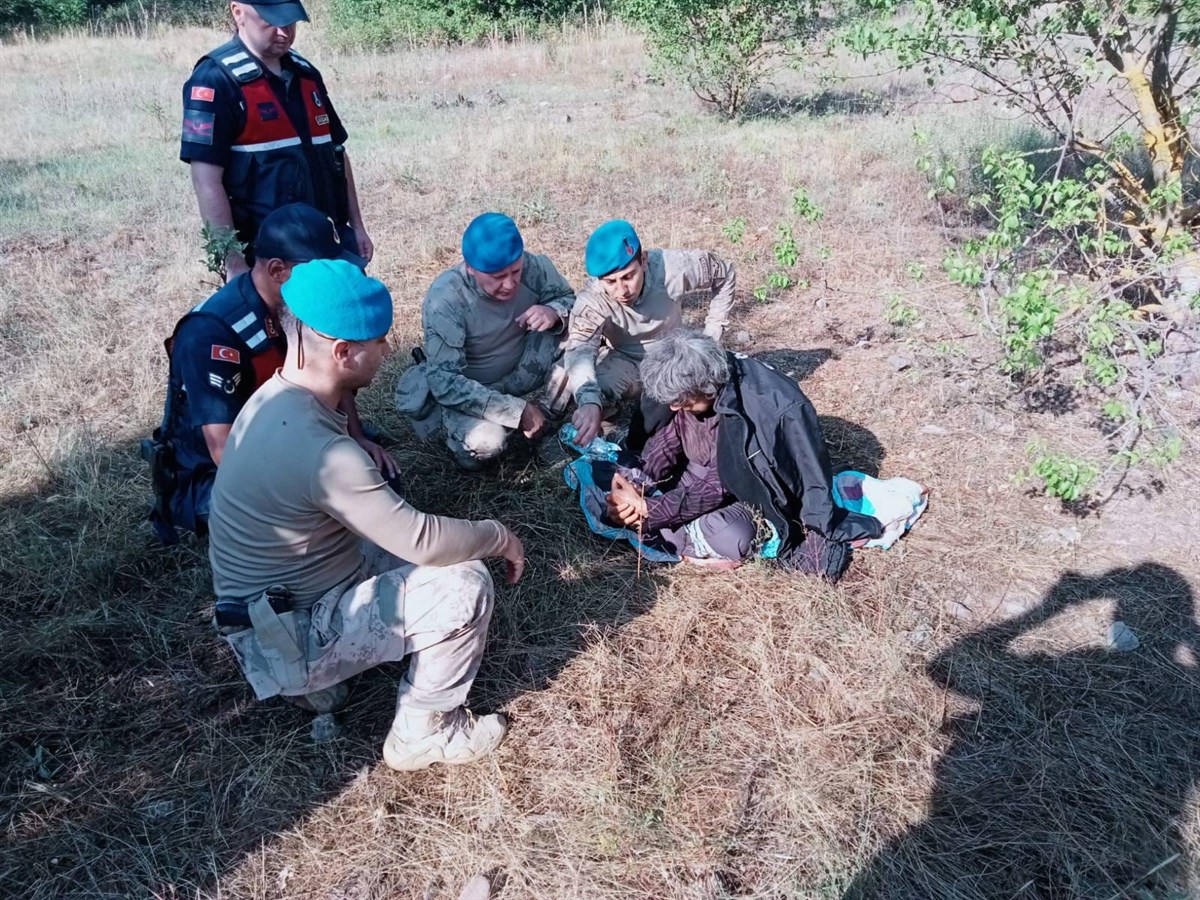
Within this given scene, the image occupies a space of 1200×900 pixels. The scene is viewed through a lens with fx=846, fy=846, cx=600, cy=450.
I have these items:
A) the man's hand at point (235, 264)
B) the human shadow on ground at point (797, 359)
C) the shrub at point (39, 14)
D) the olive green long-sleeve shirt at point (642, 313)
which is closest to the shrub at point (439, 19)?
the shrub at point (39, 14)

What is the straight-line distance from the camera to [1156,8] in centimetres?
423

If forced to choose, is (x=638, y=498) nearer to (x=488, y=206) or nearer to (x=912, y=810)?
(x=912, y=810)

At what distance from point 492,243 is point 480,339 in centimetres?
53

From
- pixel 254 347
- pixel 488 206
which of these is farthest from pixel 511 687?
pixel 488 206

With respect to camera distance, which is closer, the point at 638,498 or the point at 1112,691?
the point at 1112,691

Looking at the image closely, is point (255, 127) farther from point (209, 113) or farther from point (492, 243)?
point (492, 243)

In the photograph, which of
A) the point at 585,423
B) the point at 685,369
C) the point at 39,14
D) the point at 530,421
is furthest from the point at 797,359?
the point at 39,14

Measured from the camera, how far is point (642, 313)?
4.12 m

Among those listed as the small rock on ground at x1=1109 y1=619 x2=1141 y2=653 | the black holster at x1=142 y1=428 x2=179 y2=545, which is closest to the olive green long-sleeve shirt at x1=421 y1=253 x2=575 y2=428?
the black holster at x1=142 y1=428 x2=179 y2=545

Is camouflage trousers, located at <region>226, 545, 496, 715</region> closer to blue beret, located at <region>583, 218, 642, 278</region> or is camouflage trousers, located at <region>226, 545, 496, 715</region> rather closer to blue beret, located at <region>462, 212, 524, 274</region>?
blue beret, located at <region>462, 212, 524, 274</region>

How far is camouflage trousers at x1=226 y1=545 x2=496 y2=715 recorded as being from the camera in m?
2.33

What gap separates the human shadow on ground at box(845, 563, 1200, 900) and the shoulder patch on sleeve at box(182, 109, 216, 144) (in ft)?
10.5

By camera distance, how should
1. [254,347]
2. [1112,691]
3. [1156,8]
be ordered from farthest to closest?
[1156,8]
[254,347]
[1112,691]

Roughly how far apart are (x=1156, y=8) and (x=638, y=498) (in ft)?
12.0
